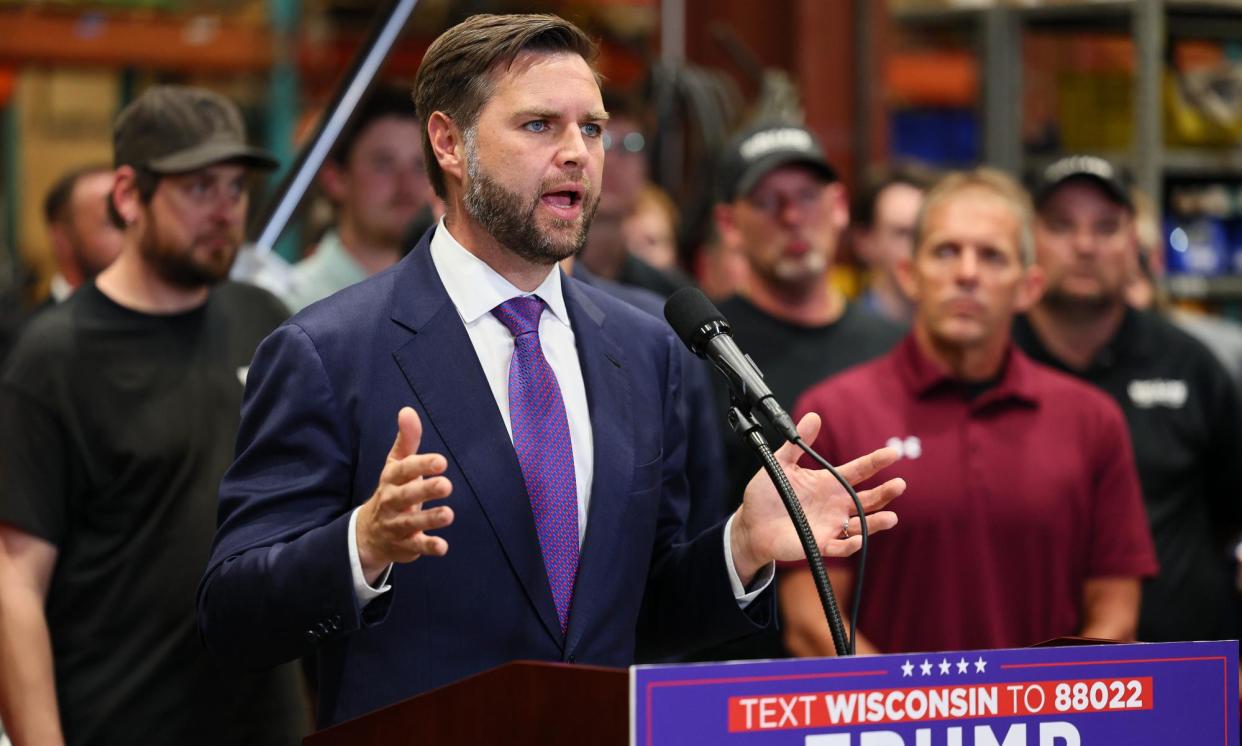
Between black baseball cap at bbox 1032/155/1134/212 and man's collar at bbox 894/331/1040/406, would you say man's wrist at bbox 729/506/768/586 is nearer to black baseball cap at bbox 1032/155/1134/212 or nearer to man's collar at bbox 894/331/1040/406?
man's collar at bbox 894/331/1040/406

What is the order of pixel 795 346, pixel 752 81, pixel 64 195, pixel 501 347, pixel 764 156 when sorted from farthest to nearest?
1. pixel 752 81
2. pixel 64 195
3. pixel 764 156
4. pixel 795 346
5. pixel 501 347

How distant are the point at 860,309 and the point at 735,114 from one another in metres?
3.37

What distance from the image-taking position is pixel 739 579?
223cm

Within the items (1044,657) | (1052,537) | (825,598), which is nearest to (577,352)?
(825,598)

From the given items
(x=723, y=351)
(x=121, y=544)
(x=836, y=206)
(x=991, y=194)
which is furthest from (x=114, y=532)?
(x=836, y=206)

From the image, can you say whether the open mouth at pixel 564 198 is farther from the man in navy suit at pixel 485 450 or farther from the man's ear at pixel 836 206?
the man's ear at pixel 836 206

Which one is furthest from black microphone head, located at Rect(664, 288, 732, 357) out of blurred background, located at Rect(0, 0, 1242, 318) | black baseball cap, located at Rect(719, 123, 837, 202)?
blurred background, located at Rect(0, 0, 1242, 318)

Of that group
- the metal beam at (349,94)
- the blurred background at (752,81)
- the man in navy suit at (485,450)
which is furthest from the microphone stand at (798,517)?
the blurred background at (752,81)

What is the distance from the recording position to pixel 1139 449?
3.92 m

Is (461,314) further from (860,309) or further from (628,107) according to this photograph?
(628,107)

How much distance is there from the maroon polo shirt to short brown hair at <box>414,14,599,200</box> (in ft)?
4.60

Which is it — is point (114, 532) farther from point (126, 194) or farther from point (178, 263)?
point (126, 194)

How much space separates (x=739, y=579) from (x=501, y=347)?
1.48 feet

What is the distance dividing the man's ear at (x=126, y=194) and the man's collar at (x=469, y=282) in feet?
3.64
